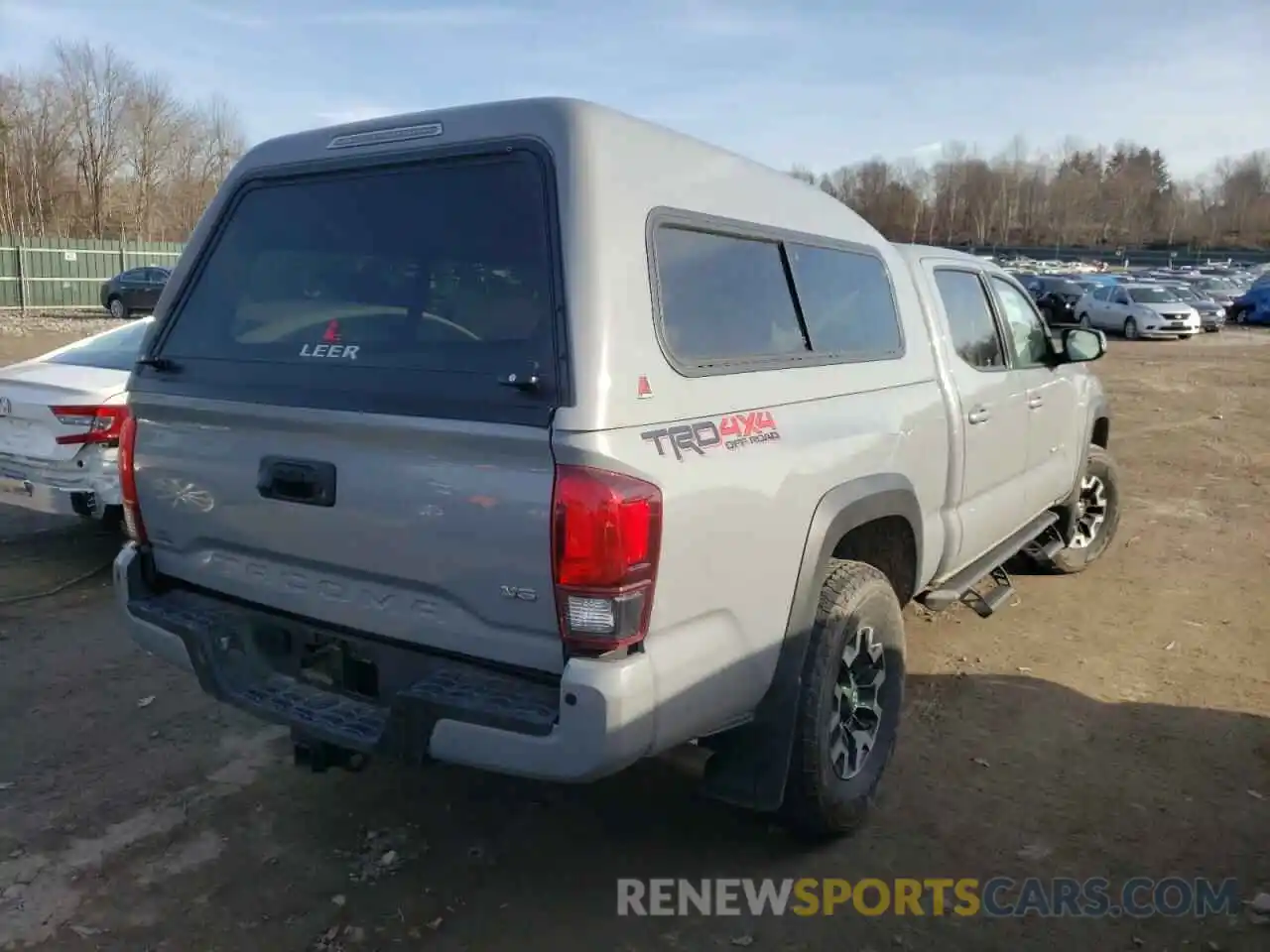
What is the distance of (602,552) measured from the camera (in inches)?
98.8

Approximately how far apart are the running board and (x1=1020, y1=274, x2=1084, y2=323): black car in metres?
27.6

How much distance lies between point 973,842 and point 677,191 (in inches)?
94.4

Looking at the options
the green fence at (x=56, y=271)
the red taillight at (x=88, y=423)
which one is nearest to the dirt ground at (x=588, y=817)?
the red taillight at (x=88, y=423)

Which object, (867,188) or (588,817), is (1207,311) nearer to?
(588,817)

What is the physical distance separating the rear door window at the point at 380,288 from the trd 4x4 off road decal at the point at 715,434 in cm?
35

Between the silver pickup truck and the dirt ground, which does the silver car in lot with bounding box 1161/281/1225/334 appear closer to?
the dirt ground

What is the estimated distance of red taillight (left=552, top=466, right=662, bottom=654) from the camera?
250 centimetres

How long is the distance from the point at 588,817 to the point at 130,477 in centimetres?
195

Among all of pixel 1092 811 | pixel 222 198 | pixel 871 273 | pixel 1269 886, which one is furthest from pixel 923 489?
pixel 222 198

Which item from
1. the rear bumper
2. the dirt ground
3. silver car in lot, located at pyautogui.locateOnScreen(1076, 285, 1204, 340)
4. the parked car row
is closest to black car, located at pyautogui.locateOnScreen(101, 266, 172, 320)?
the parked car row

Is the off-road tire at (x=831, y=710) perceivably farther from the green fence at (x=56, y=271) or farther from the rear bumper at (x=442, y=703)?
the green fence at (x=56, y=271)

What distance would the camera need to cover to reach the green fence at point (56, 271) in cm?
3347

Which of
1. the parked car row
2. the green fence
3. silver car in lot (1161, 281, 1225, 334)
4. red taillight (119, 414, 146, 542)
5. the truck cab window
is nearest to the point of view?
red taillight (119, 414, 146, 542)

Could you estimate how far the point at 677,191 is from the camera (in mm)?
3002
